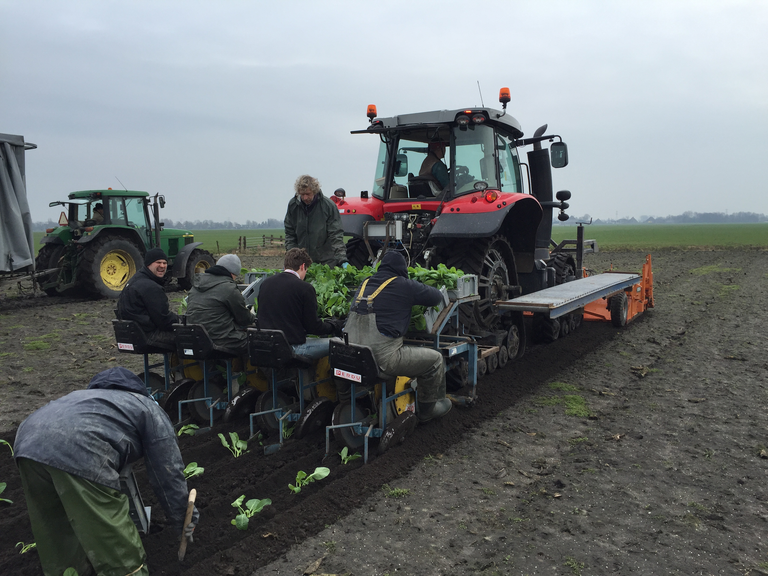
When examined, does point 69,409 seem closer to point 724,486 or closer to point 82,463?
point 82,463

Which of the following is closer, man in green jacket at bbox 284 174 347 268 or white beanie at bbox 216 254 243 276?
white beanie at bbox 216 254 243 276

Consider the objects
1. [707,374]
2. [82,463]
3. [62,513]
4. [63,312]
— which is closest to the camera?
[82,463]

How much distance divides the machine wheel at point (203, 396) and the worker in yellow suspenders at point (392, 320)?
1.69m

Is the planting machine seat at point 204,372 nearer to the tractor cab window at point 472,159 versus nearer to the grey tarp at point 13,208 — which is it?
the tractor cab window at point 472,159

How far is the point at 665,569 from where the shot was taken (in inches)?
124

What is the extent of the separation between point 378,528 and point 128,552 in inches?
53.6

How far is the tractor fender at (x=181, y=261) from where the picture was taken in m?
14.3

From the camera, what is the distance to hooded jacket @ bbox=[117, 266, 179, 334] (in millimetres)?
5309

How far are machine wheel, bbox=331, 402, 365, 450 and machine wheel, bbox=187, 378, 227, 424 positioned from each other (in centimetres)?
132

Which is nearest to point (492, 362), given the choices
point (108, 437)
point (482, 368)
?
point (482, 368)

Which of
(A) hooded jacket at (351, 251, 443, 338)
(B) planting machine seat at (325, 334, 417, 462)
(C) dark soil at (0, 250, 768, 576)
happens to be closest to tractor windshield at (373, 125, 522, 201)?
(C) dark soil at (0, 250, 768, 576)

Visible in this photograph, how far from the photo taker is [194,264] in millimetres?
14766

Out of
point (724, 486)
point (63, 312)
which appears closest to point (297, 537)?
point (724, 486)

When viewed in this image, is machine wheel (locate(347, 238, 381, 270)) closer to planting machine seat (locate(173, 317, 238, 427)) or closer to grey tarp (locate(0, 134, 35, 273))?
planting machine seat (locate(173, 317, 238, 427))
